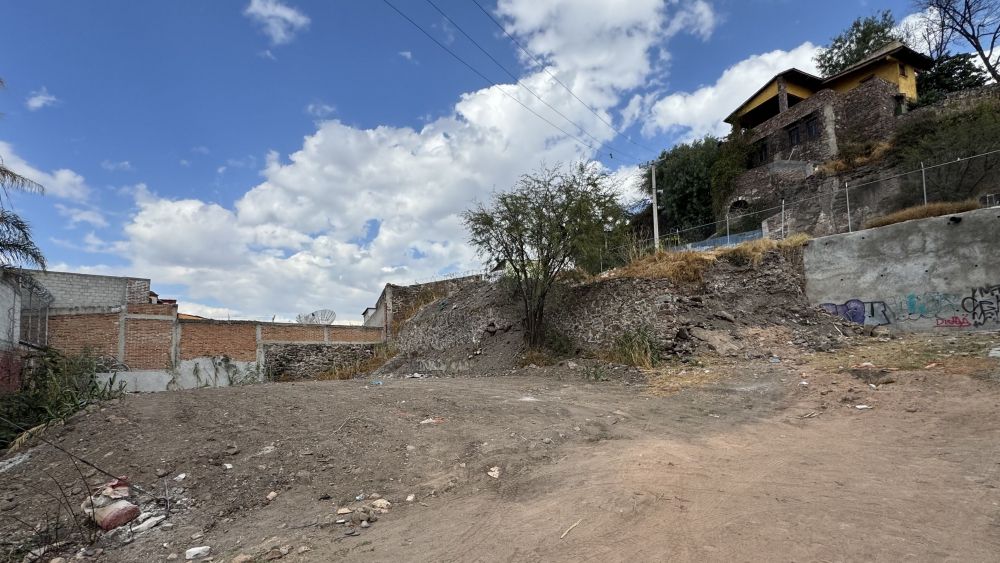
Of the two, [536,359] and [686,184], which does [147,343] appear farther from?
[686,184]

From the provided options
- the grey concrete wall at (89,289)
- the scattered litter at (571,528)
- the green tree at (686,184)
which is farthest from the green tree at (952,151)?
the grey concrete wall at (89,289)

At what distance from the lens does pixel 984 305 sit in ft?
34.4

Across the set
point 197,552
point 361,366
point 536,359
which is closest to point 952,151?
point 536,359

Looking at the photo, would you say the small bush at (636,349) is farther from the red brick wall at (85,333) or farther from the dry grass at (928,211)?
the red brick wall at (85,333)

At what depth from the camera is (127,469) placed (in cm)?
508

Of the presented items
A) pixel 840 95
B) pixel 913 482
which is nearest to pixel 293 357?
pixel 913 482

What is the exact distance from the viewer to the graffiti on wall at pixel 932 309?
412 inches

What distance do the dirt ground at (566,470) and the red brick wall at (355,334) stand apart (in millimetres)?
16001

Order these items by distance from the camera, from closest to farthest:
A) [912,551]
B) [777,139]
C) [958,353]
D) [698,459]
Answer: [912,551]
[698,459]
[958,353]
[777,139]

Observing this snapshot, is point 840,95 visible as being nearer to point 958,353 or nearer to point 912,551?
point 958,353

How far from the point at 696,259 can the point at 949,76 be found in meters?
26.4

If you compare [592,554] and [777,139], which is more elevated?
[777,139]

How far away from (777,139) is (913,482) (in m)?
29.3

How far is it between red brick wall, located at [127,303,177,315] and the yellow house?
3340 centimetres
